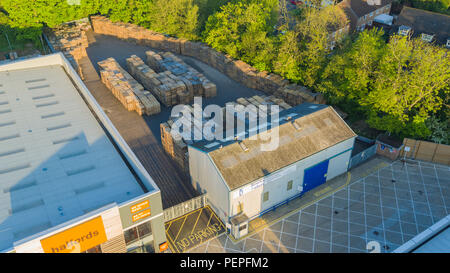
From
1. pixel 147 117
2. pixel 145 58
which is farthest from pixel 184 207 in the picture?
pixel 145 58

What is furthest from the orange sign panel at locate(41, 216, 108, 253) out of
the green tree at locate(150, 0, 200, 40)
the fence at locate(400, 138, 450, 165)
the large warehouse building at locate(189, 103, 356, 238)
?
the green tree at locate(150, 0, 200, 40)

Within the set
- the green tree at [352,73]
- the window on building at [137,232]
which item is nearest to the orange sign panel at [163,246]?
the window on building at [137,232]

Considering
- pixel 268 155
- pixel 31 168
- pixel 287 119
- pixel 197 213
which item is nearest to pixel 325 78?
pixel 287 119

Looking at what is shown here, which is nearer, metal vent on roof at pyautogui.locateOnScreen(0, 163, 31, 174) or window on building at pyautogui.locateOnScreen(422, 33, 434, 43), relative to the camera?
metal vent on roof at pyautogui.locateOnScreen(0, 163, 31, 174)

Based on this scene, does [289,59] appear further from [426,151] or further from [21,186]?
[21,186]

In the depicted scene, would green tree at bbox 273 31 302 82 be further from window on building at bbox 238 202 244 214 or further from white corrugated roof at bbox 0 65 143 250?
white corrugated roof at bbox 0 65 143 250

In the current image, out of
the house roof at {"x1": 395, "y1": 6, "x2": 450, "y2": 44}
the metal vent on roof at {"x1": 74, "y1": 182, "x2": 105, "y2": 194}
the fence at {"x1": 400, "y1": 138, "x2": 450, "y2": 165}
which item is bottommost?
the fence at {"x1": 400, "y1": 138, "x2": 450, "y2": 165}

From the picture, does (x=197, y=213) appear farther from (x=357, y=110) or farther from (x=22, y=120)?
(x=357, y=110)
